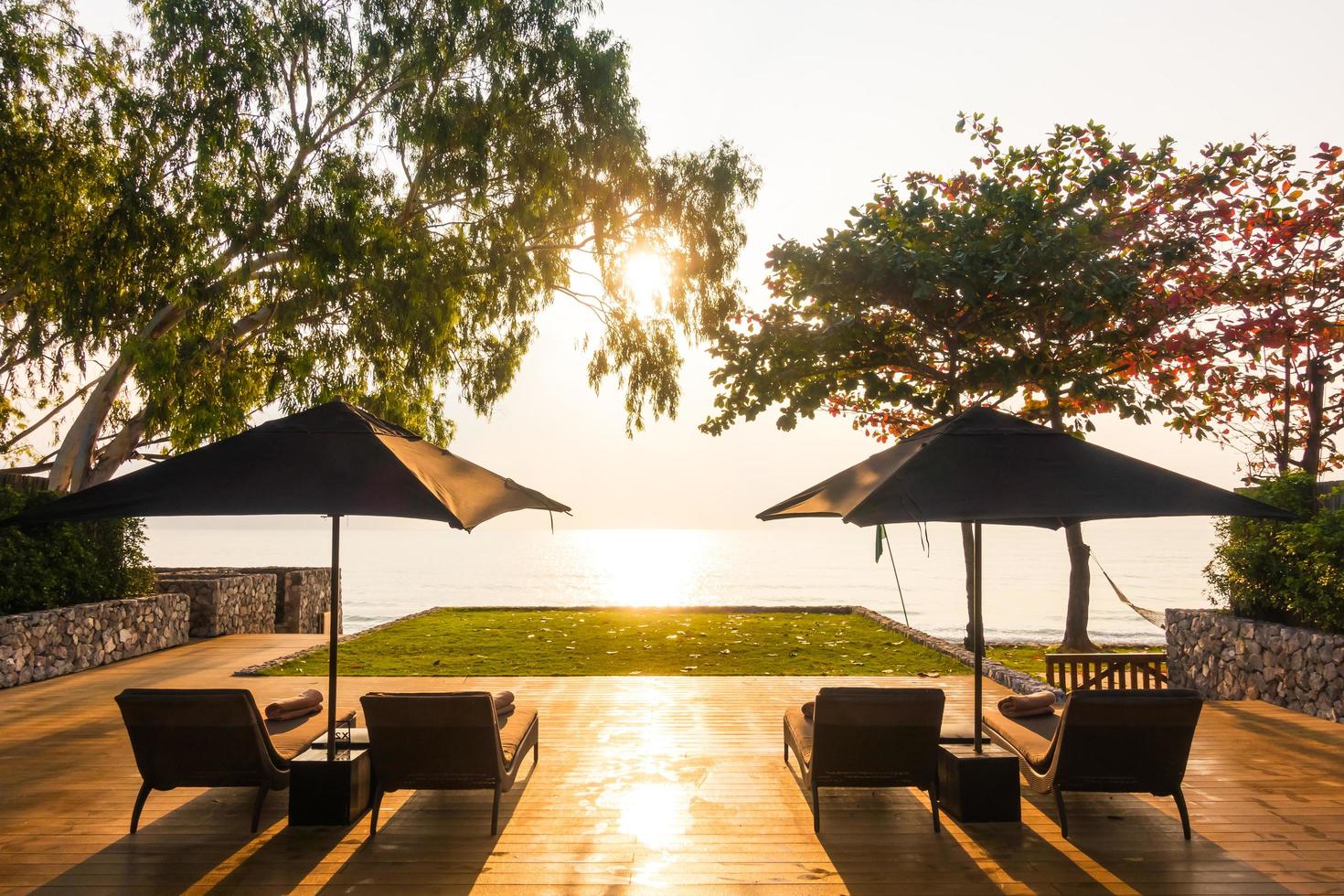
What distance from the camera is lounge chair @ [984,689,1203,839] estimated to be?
4.79 meters

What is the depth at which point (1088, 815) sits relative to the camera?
5.33 meters

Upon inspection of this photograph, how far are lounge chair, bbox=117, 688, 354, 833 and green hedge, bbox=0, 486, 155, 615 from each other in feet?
20.6

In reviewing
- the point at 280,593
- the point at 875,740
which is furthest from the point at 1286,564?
the point at 280,593

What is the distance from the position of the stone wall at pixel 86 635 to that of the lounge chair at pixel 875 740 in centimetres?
947

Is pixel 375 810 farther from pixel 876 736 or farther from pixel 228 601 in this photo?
pixel 228 601

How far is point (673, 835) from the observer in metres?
4.97

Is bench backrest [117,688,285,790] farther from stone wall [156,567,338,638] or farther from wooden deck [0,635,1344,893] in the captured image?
stone wall [156,567,338,638]

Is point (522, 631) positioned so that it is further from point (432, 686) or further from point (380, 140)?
point (380, 140)

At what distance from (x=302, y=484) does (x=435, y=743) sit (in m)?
1.64

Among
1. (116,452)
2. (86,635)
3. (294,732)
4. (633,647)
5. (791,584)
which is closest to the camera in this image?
(294,732)

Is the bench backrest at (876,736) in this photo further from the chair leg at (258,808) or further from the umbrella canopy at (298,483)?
the chair leg at (258,808)

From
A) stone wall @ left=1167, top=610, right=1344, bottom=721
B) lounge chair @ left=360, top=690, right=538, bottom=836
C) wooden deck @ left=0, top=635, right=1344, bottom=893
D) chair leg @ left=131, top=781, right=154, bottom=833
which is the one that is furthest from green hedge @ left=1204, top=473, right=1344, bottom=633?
chair leg @ left=131, top=781, right=154, bottom=833

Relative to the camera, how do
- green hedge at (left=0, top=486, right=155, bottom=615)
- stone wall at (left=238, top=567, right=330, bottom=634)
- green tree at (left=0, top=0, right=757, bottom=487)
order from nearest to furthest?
1. green hedge at (left=0, top=486, right=155, bottom=615)
2. green tree at (left=0, top=0, right=757, bottom=487)
3. stone wall at (left=238, top=567, right=330, bottom=634)

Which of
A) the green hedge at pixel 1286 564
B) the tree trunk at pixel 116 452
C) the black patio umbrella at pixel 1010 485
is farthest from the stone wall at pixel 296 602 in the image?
the green hedge at pixel 1286 564
